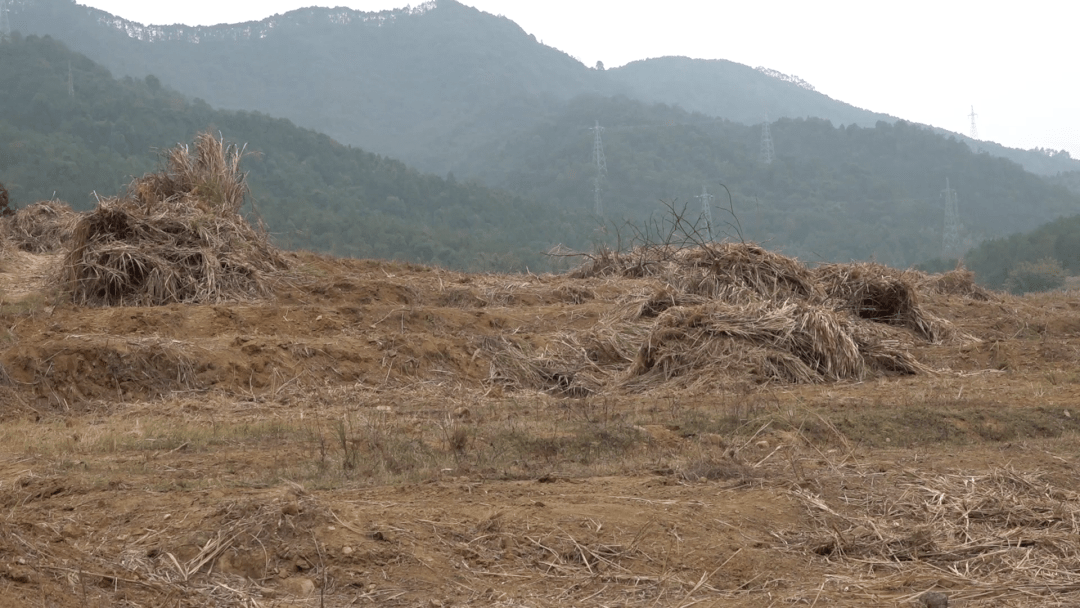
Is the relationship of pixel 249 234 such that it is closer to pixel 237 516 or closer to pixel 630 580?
pixel 237 516

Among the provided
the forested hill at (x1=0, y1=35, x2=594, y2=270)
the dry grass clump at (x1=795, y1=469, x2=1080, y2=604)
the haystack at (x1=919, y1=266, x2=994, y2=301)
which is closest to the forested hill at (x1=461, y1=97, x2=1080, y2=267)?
the forested hill at (x1=0, y1=35, x2=594, y2=270)

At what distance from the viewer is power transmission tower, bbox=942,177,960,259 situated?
48281 millimetres

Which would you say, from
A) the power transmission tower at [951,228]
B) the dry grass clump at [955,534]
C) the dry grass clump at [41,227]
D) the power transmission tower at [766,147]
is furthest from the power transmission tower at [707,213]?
the power transmission tower at [766,147]

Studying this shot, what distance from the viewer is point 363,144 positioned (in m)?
84.1

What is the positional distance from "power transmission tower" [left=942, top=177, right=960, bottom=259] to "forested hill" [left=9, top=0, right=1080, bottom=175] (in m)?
33.6

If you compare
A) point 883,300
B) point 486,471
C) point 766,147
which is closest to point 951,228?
point 766,147

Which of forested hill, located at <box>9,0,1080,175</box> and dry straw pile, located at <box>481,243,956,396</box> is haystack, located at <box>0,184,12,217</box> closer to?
dry straw pile, located at <box>481,243,956,396</box>

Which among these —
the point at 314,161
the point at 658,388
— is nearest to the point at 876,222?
the point at 314,161

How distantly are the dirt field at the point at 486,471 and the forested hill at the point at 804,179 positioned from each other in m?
42.3

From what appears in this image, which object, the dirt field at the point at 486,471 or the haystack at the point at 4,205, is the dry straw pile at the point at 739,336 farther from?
the haystack at the point at 4,205

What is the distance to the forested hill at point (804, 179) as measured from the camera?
5456cm

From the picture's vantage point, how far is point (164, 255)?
35.8 feet

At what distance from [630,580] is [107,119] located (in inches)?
1843

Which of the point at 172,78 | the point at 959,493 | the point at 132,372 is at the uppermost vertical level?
the point at 172,78
